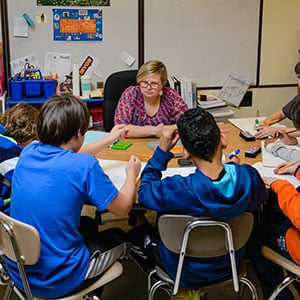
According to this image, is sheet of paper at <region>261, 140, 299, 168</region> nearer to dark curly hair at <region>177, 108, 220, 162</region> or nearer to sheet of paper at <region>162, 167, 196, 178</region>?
sheet of paper at <region>162, 167, 196, 178</region>

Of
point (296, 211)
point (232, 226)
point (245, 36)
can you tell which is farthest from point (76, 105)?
point (245, 36)

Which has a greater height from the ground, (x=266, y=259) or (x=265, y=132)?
(x=265, y=132)

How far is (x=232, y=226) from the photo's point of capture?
1.63 metres

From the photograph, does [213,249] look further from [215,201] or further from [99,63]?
[99,63]

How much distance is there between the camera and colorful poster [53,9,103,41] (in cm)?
403

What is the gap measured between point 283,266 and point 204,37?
3.00 m

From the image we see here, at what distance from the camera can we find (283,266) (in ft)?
5.88

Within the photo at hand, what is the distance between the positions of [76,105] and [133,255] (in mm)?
740

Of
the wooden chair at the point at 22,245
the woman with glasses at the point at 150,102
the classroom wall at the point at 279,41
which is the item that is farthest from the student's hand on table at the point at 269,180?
the classroom wall at the point at 279,41

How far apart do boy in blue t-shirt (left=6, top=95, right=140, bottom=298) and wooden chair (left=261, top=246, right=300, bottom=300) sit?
0.62 meters

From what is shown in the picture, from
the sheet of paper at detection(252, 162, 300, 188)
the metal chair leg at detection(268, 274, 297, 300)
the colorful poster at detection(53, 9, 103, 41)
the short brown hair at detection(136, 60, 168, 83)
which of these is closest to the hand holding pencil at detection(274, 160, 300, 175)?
the sheet of paper at detection(252, 162, 300, 188)

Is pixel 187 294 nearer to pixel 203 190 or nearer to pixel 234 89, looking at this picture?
pixel 203 190

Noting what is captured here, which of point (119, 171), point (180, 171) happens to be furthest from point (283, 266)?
point (119, 171)

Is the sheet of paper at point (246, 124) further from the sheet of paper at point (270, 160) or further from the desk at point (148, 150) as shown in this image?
the sheet of paper at point (270, 160)
